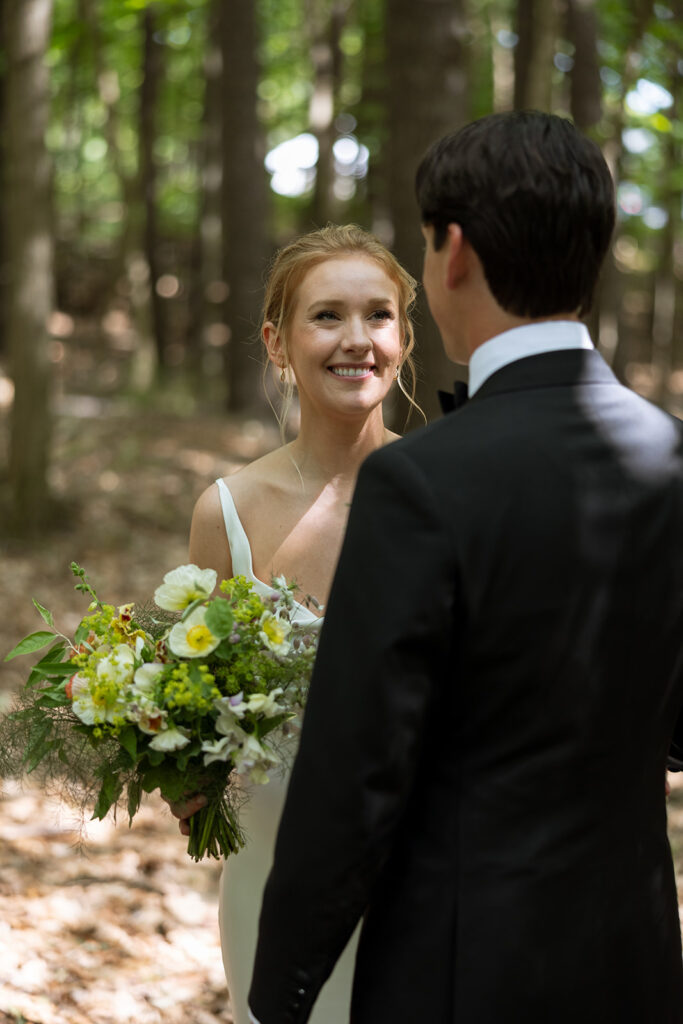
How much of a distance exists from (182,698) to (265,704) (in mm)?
175

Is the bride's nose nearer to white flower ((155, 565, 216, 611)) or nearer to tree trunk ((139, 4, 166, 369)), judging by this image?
white flower ((155, 565, 216, 611))

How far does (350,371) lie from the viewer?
283 centimetres

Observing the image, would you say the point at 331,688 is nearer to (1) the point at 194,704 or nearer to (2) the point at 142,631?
(1) the point at 194,704

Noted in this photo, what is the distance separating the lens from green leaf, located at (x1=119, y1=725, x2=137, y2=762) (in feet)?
7.21

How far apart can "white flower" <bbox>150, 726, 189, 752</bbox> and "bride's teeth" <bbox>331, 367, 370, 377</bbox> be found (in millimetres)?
1106

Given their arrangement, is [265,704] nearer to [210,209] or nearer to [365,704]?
[365,704]

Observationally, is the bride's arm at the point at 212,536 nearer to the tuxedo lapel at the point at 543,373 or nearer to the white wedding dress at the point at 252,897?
the white wedding dress at the point at 252,897

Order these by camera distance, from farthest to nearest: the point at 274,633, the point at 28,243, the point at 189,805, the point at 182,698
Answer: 1. the point at 28,243
2. the point at 189,805
3. the point at 274,633
4. the point at 182,698

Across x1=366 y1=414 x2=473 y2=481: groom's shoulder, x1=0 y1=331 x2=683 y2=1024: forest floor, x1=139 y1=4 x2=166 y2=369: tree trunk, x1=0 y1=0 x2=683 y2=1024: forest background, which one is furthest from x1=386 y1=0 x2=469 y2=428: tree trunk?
x1=139 y1=4 x2=166 y2=369: tree trunk

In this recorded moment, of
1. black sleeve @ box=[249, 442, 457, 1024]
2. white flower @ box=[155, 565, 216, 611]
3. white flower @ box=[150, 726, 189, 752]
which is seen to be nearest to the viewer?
black sleeve @ box=[249, 442, 457, 1024]

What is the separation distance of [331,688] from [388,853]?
0.97ft

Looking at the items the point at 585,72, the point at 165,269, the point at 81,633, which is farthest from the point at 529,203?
the point at 165,269

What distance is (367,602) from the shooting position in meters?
1.61

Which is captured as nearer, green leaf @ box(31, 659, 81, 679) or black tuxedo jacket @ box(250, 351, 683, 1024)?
black tuxedo jacket @ box(250, 351, 683, 1024)
